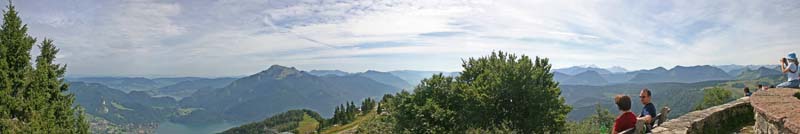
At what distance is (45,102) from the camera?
733 inches

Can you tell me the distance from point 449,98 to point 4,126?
65.5 feet

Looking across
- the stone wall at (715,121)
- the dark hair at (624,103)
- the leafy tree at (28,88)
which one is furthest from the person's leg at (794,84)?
the leafy tree at (28,88)

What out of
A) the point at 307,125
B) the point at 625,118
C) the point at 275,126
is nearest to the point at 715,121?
the point at 625,118

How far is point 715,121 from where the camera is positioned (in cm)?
1016

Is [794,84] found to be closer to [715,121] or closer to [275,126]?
[715,121]

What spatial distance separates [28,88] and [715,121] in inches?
990

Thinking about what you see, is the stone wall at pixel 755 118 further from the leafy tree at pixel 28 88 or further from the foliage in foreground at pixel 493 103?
the leafy tree at pixel 28 88

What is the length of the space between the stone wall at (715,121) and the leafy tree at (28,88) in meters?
21.7

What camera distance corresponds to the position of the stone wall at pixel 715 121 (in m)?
9.20

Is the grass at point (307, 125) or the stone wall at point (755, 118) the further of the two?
the grass at point (307, 125)

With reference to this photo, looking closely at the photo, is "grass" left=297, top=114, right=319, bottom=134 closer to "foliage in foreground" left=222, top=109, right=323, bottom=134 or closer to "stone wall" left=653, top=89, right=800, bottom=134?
"foliage in foreground" left=222, top=109, right=323, bottom=134

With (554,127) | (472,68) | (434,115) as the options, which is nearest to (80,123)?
(434,115)

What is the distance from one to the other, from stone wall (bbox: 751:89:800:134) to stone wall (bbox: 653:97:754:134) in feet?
4.95

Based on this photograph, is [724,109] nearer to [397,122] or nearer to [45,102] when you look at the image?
[397,122]
